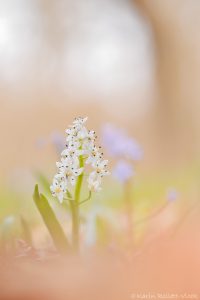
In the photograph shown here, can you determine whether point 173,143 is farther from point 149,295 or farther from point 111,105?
point 149,295

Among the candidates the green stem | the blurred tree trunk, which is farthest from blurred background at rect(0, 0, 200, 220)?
the green stem

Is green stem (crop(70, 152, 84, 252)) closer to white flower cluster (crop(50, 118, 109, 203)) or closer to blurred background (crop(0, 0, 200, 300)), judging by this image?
white flower cluster (crop(50, 118, 109, 203))

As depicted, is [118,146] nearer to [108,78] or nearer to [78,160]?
[78,160]

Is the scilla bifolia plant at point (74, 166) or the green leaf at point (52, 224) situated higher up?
the scilla bifolia plant at point (74, 166)

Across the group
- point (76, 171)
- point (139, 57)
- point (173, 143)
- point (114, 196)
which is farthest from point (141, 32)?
point (76, 171)

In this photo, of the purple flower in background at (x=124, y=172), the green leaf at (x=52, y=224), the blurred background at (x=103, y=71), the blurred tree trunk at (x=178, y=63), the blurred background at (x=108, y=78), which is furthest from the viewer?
the blurred tree trunk at (x=178, y=63)

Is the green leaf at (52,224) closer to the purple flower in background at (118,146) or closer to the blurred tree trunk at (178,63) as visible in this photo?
the purple flower in background at (118,146)

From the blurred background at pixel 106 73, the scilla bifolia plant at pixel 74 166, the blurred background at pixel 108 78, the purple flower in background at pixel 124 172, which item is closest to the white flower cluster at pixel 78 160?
the scilla bifolia plant at pixel 74 166

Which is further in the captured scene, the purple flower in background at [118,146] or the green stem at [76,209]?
the purple flower in background at [118,146]
